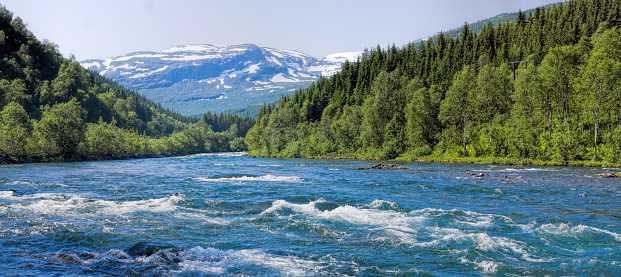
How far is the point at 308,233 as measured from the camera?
599 inches

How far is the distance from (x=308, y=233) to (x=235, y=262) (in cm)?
446

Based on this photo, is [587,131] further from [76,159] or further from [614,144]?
[76,159]

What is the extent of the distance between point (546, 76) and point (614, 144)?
17.1 metres

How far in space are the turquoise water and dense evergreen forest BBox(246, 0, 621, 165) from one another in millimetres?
36109

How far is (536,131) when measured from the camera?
200ft

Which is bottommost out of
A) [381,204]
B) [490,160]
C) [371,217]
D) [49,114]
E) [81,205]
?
[490,160]

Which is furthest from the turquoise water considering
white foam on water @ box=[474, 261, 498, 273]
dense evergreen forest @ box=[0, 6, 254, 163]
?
dense evergreen forest @ box=[0, 6, 254, 163]

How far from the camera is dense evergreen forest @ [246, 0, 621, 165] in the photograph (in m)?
54.7

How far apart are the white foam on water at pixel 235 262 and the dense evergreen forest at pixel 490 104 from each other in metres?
51.4

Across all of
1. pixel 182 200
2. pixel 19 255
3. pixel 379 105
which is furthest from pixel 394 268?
pixel 379 105

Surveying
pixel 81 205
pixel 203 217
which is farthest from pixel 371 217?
pixel 81 205

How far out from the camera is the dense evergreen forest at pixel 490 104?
2153 inches

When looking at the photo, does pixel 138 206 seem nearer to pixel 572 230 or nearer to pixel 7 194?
pixel 7 194

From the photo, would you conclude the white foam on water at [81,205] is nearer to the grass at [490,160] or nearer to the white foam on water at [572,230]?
the white foam on water at [572,230]
